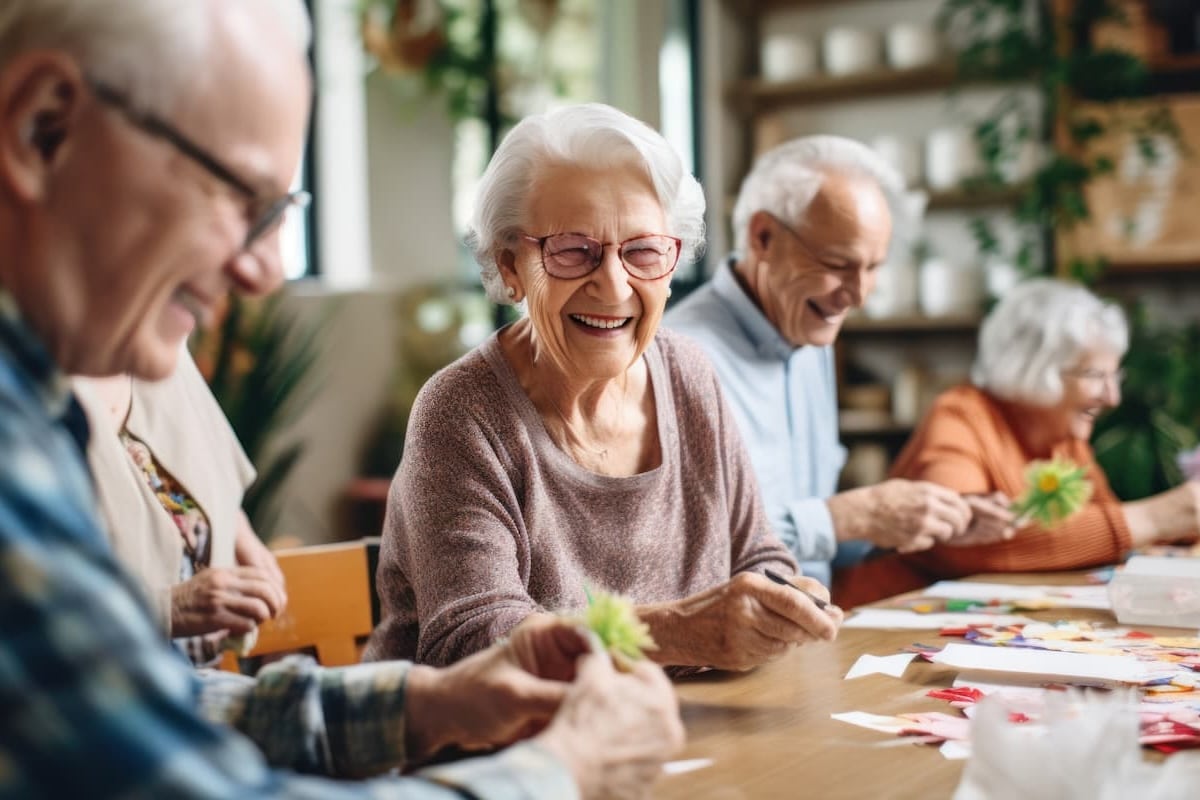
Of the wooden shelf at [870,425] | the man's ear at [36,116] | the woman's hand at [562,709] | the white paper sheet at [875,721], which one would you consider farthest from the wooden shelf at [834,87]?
the man's ear at [36,116]

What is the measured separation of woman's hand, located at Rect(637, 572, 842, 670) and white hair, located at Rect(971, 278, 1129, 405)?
166 cm

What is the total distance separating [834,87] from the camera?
17.5 ft

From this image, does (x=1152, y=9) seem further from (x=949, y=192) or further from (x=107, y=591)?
(x=107, y=591)

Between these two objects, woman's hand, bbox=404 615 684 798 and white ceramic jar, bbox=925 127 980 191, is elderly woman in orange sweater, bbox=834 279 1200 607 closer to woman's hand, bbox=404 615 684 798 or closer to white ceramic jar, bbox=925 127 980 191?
woman's hand, bbox=404 615 684 798

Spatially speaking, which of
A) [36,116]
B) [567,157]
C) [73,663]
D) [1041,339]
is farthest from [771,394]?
[73,663]

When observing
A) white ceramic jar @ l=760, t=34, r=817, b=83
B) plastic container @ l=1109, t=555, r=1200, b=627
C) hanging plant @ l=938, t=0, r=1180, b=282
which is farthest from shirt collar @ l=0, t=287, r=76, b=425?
white ceramic jar @ l=760, t=34, r=817, b=83

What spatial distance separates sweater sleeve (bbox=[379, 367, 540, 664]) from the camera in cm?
154

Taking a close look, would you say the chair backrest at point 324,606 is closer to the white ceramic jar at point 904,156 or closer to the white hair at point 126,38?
the white hair at point 126,38

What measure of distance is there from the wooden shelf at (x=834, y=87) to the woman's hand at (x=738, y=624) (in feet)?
13.2

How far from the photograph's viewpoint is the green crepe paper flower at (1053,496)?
2441 mm

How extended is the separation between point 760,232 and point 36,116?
2.10m

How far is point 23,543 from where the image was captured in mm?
660

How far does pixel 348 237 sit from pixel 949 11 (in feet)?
8.34

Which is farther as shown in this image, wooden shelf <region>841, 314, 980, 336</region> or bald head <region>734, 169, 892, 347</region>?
wooden shelf <region>841, 314, 980, 336</region>
